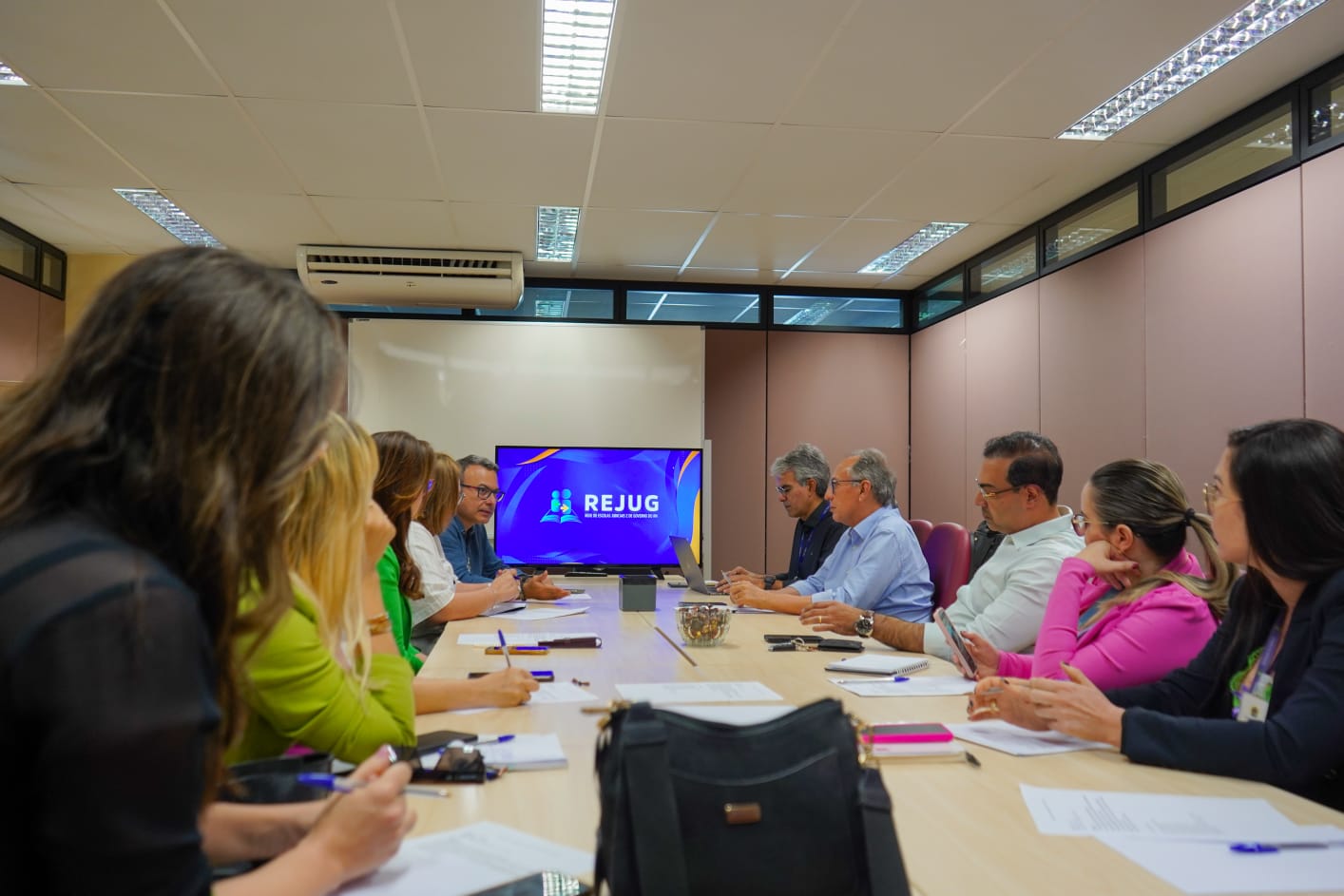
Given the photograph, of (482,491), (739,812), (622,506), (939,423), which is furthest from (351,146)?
(939,423)

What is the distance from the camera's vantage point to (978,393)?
19.6ft

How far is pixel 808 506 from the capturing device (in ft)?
16.0

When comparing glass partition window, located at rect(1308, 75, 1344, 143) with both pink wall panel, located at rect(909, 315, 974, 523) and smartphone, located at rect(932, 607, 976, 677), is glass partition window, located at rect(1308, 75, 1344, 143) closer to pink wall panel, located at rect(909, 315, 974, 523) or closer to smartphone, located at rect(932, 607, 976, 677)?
smartphone, located at rect(932, 607, 976, 677)

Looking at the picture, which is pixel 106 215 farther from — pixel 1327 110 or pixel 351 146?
pixel 1327 110

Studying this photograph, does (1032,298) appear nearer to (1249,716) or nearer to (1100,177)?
(1100,177)

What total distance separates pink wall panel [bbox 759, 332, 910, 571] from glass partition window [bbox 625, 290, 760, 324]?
28cm

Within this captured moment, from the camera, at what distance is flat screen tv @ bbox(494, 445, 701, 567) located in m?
4.85

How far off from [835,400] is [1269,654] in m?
5.37

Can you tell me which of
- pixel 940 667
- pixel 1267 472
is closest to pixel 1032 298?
pixel 940 667

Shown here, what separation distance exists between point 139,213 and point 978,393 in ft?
16.7

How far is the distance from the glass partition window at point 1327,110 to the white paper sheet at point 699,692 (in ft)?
9.92

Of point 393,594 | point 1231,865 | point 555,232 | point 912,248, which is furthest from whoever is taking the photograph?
point 912,248

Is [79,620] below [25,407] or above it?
below

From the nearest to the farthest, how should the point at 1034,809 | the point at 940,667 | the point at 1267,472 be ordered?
the point at 1034,809 → the point at 1267,472 → the point at 940,667
